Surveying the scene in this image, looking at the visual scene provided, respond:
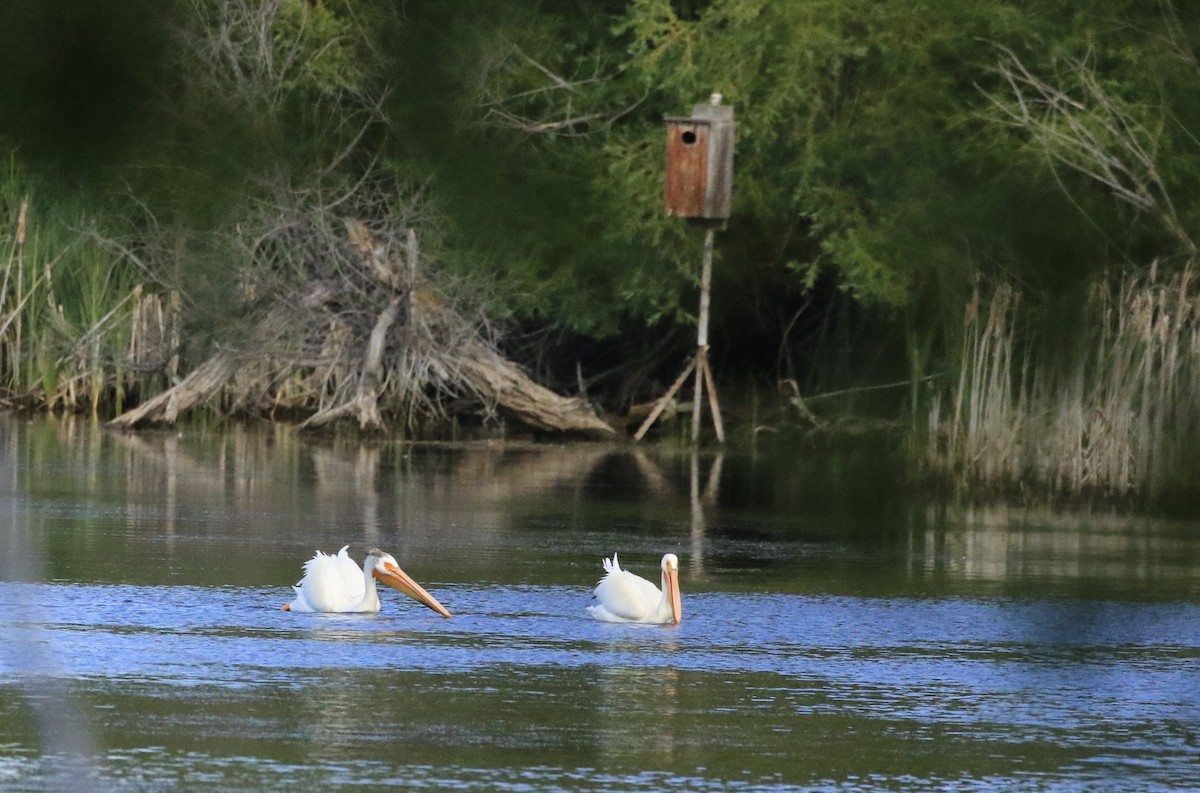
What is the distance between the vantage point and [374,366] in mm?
26344

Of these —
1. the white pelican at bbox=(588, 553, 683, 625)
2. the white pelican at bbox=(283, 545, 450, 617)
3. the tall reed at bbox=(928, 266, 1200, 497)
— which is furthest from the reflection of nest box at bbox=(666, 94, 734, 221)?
the white pelican at bbox=(283, 545, 450, 617)

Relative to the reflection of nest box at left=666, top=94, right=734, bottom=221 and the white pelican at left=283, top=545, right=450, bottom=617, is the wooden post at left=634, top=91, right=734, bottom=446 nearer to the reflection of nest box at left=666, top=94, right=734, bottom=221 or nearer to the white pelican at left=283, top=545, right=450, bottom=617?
the reflection of nest box at left=666, top=94, right=734, bottom=221

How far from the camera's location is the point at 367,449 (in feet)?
79.0

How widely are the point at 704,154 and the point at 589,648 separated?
6636 millimetres

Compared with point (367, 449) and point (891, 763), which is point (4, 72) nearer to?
point (891, 763)

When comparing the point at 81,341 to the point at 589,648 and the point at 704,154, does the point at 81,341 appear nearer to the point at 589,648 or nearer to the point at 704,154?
the point at 589,648

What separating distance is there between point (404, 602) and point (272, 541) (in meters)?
2.66

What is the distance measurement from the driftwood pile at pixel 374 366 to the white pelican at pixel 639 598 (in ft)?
48.3

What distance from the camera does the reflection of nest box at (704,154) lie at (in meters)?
3.72

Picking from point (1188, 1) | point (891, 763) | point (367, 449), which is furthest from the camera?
point (367, 449)

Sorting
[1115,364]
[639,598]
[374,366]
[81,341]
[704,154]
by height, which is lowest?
[639,598]

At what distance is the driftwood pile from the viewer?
26.4m

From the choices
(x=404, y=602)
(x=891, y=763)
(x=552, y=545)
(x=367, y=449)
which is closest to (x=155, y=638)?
(x=404, y=602)

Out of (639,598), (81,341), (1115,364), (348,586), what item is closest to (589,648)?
(639,598)
